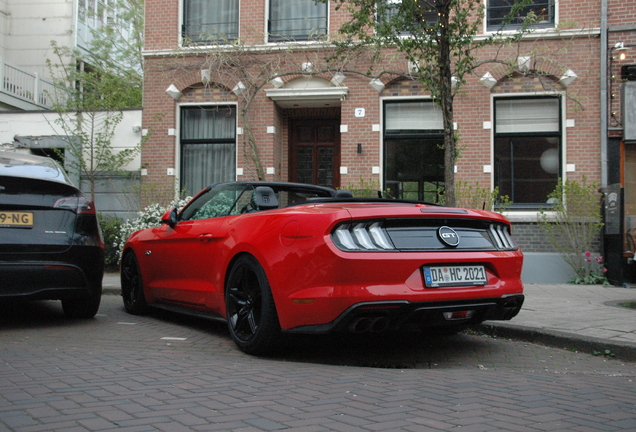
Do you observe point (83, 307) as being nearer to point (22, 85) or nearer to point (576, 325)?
point (576, 325)

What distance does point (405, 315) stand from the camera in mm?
4180

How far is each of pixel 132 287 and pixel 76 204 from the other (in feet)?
4.96

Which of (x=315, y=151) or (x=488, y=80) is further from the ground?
(x=488, y=80)

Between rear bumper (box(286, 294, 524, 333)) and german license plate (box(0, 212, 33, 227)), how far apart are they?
2.95m

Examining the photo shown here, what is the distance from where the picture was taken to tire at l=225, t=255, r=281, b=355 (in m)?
4.52

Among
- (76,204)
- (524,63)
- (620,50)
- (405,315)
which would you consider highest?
(620,50)

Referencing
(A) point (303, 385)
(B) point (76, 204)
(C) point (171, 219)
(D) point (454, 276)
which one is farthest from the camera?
(C) point (171, 219)

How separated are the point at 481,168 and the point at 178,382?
9948mm

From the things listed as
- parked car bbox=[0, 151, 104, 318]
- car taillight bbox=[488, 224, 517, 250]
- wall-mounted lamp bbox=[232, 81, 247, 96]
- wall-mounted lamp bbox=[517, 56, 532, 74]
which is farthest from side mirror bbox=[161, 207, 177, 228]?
wall-mounted lamp bbox=[517, 56, 532, 74]

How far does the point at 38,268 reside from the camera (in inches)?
225

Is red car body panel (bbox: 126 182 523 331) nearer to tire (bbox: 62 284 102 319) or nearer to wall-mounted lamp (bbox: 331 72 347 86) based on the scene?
tire (bbox: 62 284 102 319)

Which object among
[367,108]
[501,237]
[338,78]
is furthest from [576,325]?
[338,78]

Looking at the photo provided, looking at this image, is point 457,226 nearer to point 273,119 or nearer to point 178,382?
point 178,382

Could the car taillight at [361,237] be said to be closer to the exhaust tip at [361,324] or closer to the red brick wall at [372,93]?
the exhaust tip at [361,324]
